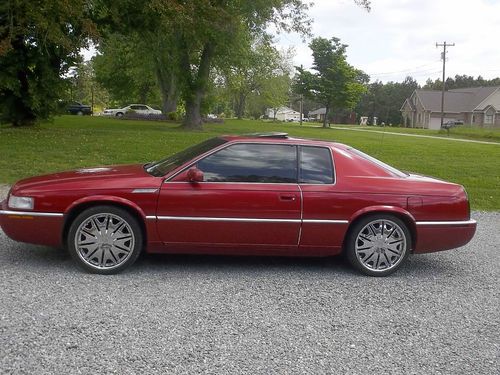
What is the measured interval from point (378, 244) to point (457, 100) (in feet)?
245

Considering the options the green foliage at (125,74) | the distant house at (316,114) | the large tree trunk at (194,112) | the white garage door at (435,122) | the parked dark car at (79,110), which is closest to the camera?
the large tree trunk at (194,112)

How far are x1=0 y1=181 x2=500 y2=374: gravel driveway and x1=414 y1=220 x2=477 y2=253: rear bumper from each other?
34 centimetres

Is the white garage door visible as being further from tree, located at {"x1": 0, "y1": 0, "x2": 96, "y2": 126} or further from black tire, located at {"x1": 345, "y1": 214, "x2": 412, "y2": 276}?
black tire, located at {"x1": 345, "y1": 214, "x2": 412, "y2": 276}

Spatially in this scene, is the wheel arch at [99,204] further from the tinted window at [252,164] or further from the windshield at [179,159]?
the tinted window at [252,164]

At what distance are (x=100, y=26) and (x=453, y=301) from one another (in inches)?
700

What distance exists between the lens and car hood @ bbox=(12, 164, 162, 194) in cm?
477

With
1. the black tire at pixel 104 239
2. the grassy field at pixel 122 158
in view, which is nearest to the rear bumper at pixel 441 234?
the black tire at pixel 104 239

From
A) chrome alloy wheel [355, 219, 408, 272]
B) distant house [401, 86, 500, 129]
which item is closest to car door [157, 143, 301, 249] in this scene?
chrome alloy wheel [355, 219, 408, 272]

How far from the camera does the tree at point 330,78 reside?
5456cm

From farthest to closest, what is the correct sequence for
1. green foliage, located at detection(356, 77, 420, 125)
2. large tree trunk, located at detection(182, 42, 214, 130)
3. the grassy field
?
green foliage, located at detection(356, 77, 420, 125) → large tree trunk, located at detection(182, 42, 214, 130) → the grassy field

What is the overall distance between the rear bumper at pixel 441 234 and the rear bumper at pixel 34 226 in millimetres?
3625

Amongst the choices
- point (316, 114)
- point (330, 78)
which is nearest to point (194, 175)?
point (330, 78)

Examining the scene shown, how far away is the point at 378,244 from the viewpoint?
16.5 feet

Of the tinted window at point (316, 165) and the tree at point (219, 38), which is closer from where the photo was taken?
the tinted window at point (316, 165)
